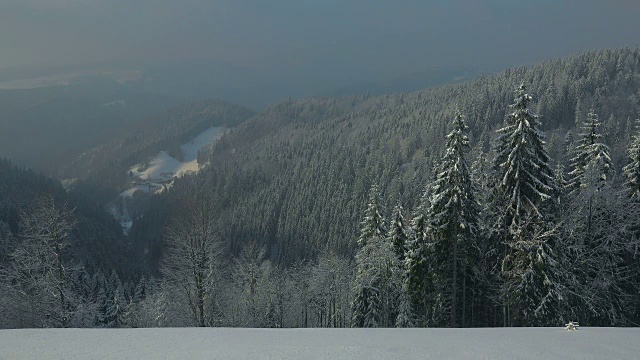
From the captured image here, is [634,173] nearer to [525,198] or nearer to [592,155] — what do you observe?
[592,155]

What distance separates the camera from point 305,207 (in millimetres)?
140750

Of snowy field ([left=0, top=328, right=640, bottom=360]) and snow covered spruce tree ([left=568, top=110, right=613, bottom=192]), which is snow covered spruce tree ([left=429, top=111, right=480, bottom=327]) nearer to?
snow covered spruce tree ([left=568, top=110, right=613, bottom=192])

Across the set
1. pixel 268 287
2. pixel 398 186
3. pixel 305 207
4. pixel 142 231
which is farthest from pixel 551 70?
pixel 142 231

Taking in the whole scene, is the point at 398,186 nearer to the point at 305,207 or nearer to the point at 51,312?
the point at 305,207

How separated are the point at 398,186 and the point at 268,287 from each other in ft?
299

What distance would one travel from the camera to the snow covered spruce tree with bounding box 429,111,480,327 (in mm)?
22859

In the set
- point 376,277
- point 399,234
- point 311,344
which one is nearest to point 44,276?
point 311,344

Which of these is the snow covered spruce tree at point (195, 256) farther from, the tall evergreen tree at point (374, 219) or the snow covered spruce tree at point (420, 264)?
the snow covered spruce tree at point (420, 264)

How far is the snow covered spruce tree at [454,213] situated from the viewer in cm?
2286

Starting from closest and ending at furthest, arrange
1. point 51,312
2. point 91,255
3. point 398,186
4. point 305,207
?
1. point 51,312
2. point 91,255
3. point 398,186
4. point 305,207

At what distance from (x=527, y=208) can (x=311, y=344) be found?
661 inches

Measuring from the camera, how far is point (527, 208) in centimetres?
2127

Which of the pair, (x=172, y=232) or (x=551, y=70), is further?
(x=551, y=70)

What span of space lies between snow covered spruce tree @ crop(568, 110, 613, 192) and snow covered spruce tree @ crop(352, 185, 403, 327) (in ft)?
43.1
